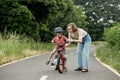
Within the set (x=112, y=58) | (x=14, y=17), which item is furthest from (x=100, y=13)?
Answer: (x=112, y=58)

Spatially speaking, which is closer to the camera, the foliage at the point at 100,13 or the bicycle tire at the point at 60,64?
the bicycle tire at the point at 60,64

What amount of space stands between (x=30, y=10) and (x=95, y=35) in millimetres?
50525

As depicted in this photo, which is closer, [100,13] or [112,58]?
[112,58]

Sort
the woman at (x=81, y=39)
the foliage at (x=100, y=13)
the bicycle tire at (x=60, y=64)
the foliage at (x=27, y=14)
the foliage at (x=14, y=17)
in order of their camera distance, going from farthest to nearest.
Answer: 1. the foliage at (x=100, y=13)
2. the foliage at (x=27, y=14)
3. the foliage at (x=14, y=17)
4. the woman at (x=81, y=39)
5. the bicycle tire at (x=60, y=64)

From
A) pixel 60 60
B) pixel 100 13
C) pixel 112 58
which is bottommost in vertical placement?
pixel 100 13

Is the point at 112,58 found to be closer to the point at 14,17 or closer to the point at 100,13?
the point at 14,17

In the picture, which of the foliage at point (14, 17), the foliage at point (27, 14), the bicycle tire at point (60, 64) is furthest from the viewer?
the foliage at point (27, 14)

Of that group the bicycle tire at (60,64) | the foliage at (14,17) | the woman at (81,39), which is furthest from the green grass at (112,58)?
the foliage at (14,17)

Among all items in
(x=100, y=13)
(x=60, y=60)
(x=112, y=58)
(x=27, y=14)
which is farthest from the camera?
(x=100, y=13)

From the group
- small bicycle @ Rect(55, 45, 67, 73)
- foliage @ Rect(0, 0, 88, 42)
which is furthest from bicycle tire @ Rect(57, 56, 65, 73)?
foliage @ Rect(0, 0, 88, 42)

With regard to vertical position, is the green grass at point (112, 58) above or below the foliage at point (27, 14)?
below

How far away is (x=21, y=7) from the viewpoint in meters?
33.5

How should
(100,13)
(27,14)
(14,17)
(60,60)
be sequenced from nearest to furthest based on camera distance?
(60,60)
(27,14)
(14,17)
(100,13)

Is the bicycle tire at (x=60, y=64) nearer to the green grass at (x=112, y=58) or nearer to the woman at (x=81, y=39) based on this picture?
the woman at (x=81, y=39)
